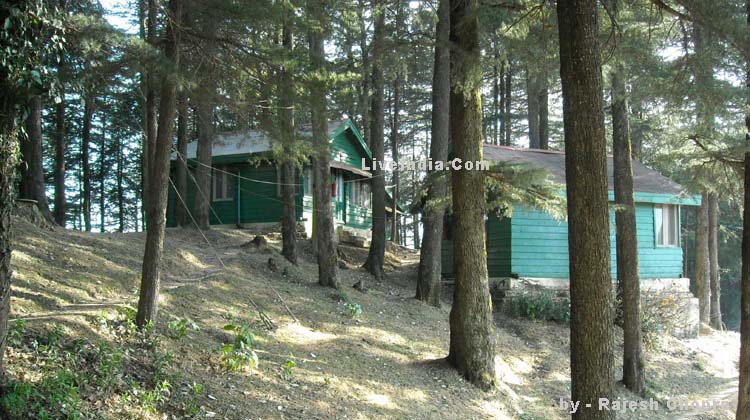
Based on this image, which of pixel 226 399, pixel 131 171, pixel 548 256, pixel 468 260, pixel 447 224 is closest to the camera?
pixel 226 399

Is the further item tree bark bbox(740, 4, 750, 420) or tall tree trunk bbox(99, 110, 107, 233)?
tall tree trunk bbox(99, 110, 107, 233)

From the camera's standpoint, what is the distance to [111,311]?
783 cm

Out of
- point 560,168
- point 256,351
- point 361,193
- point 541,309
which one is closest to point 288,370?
point 256,351

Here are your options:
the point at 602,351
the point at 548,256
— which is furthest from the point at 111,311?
the point at 548,256

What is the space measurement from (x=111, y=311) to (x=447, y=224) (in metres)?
14.0

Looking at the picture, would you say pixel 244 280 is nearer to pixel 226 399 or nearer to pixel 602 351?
pixel 226 399

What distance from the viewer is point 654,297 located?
1744cm

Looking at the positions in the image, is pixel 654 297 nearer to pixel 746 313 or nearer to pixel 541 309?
pixel 541 309

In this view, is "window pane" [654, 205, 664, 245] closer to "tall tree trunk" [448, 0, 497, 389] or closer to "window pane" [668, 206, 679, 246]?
"window pane" [668, 206, 679, 246]

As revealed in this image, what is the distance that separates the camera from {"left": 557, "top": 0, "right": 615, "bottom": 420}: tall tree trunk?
18.1 ft

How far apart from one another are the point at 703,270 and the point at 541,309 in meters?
8.08

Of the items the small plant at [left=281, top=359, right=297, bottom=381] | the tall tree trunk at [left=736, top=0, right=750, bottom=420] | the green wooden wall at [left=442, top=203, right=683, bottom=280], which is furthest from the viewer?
the green wooden wall at [left=442, top=203, right=683, bottom=280]

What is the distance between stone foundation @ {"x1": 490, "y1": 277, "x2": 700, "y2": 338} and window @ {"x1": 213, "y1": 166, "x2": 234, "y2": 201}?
1204 cm

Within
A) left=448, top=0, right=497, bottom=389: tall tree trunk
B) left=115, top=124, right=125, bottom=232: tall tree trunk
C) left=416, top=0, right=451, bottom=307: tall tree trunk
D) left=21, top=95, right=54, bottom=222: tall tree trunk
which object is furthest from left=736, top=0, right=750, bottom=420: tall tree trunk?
left=115, top=124, right=125, bottom=232: tall tree trunk
